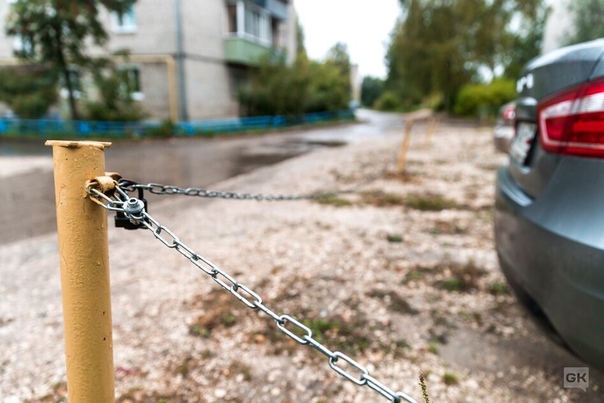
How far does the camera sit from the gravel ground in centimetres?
216

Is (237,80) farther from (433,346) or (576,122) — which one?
(576,122)

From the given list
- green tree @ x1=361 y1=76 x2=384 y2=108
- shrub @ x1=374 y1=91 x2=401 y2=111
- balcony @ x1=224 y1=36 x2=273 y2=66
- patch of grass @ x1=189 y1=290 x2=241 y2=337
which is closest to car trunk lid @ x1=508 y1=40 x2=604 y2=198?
patch of grass @ x1=189 y1=290 x2=241 y2=337

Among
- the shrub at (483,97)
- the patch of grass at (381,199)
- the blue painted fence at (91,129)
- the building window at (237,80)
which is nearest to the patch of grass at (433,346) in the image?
the patch of grass at (381,199)

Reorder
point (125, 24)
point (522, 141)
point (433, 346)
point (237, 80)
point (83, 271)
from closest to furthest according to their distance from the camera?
point (83, 271) < point (522, 141) < point (433, 346) < point (125, 24) < point (237, 80)

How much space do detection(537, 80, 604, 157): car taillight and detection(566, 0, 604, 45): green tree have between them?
7.70 metres

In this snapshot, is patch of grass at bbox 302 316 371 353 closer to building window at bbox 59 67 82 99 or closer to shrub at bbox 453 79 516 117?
building window at bbox 59 67 82 99

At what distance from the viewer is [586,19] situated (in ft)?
28.6

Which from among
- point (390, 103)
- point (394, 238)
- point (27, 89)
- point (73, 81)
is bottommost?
point (394, 238)

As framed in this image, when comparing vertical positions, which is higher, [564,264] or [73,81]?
[73,81]

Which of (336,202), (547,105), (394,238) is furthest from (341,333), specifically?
(336,202)

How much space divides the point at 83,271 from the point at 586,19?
10.6 metres

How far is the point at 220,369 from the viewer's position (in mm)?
2287

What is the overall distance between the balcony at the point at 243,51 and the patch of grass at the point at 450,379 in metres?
19.1

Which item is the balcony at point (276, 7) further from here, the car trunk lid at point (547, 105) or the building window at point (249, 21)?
the car trunk lid at point (547, 105)
